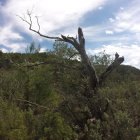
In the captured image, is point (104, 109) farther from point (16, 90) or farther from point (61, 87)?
point (61, 87)

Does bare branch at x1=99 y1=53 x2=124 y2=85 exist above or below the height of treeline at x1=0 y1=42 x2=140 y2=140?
above

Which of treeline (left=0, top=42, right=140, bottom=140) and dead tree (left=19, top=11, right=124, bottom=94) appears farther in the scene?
dead tree (left=19, top=11, right=124, bottom=94)

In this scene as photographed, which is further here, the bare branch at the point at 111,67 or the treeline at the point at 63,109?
the bare branch at the point at 111,67

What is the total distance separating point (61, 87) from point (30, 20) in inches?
125

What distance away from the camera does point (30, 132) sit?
5.91m

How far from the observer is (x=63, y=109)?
741cm

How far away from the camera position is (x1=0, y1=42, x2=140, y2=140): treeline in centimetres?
578

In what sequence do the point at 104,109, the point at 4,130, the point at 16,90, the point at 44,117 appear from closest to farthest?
the point at 4,130 → the point at 44,117 → the point at 104,109 → the point at 16,90

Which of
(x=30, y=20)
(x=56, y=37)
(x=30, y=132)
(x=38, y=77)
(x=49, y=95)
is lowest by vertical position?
(x=30, y=132)

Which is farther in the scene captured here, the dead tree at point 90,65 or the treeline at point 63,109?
the dead tree at point 90,65

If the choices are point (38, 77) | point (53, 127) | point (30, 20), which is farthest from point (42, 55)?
point (53, 127)

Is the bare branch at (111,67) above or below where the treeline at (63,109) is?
above

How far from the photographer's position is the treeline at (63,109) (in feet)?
19.0

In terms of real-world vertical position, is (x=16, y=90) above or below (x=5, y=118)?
above
